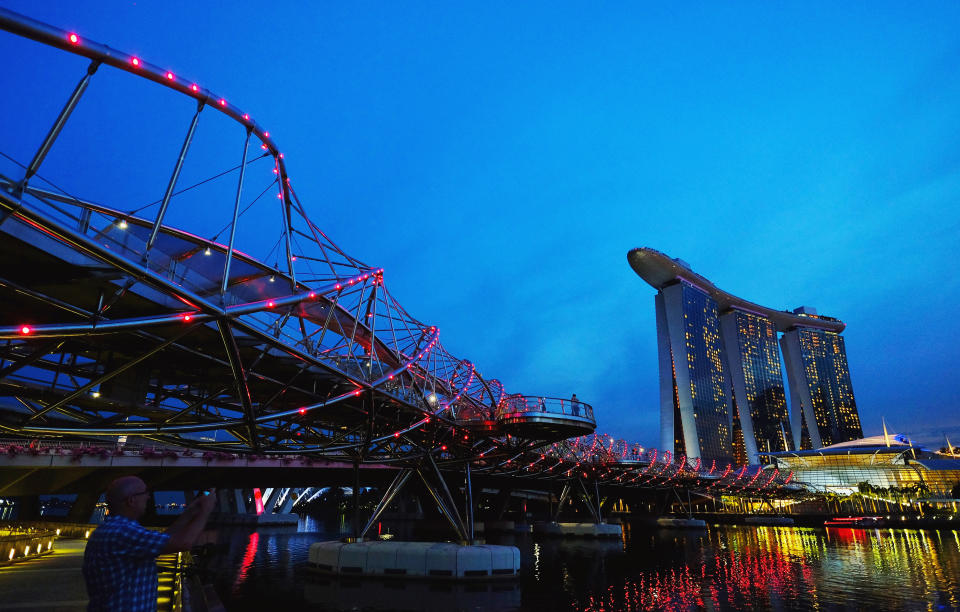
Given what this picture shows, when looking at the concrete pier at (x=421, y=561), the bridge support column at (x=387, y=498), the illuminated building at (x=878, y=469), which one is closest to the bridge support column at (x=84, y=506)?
the bridge support column at (x=387, y=498)

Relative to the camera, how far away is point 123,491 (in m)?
4.41

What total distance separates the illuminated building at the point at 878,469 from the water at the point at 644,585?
393 feet

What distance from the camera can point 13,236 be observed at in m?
12.0

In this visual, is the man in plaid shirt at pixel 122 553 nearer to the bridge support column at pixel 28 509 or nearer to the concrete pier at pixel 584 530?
the concrete pier at pixel 584 530

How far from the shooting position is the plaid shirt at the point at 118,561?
13.8 feet

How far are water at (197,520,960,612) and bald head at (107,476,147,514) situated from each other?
1138cm

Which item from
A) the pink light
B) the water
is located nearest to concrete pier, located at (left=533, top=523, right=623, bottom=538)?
the water

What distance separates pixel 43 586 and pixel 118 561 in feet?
58.6

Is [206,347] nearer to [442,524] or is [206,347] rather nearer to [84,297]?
[84,297]

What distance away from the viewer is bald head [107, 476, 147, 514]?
4.29 metres

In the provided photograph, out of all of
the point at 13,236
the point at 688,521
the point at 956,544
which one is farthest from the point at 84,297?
the point at 688,521

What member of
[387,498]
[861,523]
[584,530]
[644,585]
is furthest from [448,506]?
[861,523]

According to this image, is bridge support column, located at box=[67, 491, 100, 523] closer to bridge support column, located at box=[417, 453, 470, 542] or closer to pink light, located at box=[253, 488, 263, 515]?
pink light, located at box=[253, 488, 263, 515]

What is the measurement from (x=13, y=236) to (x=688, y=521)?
3735 inches
